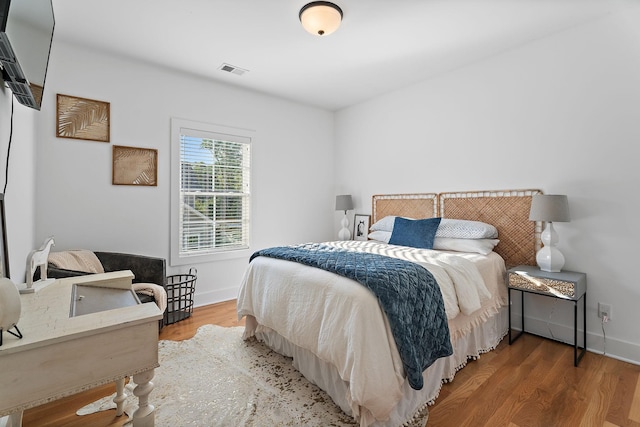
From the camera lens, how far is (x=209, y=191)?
377 centimetres

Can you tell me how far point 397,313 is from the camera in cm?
159

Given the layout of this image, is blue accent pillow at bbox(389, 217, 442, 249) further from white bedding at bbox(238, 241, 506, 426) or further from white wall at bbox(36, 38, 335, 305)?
white wall at bbox(36, 38, 335, 305)

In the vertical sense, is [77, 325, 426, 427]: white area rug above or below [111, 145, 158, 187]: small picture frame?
below

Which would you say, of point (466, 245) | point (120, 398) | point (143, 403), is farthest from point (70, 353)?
point (466, 245)

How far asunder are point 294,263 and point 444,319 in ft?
3.52

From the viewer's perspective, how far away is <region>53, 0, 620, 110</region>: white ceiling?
2.34m

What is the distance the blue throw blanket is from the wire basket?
6.30ft

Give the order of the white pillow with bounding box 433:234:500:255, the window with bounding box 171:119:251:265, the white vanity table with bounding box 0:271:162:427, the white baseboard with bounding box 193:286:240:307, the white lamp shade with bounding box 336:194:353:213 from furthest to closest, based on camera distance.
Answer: the white lamp shade with bounding box 336:194:353:213 < the white baseboard with bounding box 193:286:240:307 < the window with bounding box 171:119:251:265 < the white pillow with bounding box 433:234:500:255 < the white vanity table with bounding box 0:271:162:427

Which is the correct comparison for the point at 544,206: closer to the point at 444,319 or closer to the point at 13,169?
the point at 444,319

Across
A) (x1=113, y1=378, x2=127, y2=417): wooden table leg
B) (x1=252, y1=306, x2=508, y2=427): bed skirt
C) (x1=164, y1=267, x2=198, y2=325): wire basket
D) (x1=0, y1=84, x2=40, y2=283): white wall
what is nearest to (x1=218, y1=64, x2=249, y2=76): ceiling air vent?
(x1=0, y1=84, x2=40, y2=283): white wall

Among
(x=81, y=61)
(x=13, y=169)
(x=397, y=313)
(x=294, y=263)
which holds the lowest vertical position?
(x=397, y=313)

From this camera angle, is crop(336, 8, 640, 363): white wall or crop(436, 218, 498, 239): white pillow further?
crop(436, 218, 498, 239): white pillow

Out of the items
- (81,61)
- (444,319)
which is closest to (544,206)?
(444,319)

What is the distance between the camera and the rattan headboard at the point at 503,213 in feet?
9.37
